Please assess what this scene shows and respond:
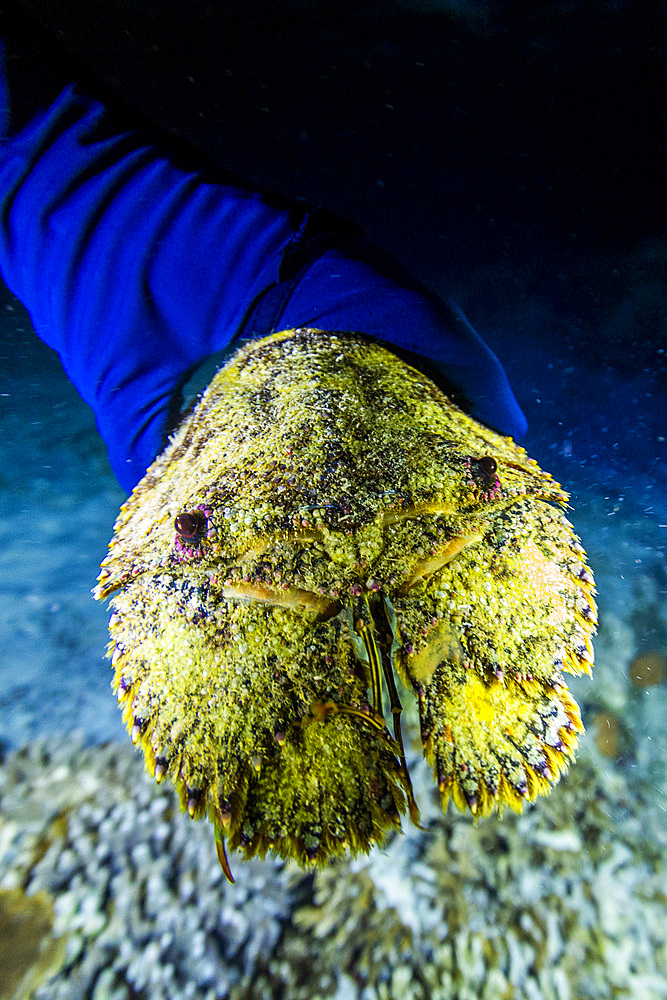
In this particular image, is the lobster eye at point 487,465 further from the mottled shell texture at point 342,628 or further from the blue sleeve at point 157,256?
the blue sleeve at point 157,256

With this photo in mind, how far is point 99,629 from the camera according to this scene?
269cm

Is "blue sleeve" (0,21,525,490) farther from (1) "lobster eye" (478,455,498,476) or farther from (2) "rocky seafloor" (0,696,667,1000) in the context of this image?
(2) "rocky seafloor" (0,696,667,1000)

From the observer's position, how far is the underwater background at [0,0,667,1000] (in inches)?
52.2

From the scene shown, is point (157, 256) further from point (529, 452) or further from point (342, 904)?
point (529, 452)

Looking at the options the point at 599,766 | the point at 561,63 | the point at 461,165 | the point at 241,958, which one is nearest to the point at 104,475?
the point at 241,958

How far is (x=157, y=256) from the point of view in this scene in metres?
1.78

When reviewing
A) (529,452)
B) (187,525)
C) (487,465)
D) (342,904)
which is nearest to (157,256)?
(187,525)

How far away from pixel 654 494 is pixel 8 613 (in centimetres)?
618

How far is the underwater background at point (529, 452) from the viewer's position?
4.35 ft

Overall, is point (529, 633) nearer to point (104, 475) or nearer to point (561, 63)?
point (104, 475)

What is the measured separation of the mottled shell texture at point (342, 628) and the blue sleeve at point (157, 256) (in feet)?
2.38

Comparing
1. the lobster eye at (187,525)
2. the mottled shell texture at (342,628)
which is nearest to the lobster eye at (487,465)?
the mottled shell texture at (342,628)

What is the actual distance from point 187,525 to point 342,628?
18.8 inches

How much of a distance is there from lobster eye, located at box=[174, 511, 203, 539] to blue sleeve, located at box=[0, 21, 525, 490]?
81 cm
